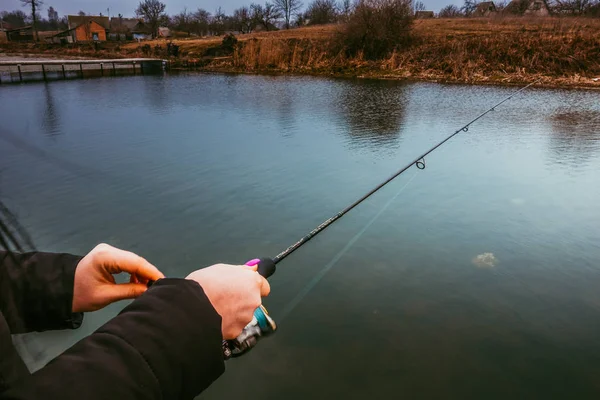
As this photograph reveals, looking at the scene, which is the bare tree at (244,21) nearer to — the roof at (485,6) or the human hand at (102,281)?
the roof at (485,6)

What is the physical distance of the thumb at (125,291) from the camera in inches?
42.9

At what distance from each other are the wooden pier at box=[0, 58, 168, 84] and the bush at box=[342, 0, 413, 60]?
557 inches

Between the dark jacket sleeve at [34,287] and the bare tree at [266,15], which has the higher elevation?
the bare tree at [266,15]

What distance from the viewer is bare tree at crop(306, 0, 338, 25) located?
2443 inches

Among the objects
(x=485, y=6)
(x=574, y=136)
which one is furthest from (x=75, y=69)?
(x=485, y=6)

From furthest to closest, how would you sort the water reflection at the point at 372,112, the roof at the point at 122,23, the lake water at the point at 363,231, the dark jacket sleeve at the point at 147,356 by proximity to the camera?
1. the roof at the point at 122,23
2. the water reflection at the point at 372,112
3. the lake water at the point at 363,231
4. the dark jacket sleeve at the point at 147,356

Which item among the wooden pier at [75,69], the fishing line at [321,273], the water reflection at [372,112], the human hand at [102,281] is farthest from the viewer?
the wooden pier at [75,69]

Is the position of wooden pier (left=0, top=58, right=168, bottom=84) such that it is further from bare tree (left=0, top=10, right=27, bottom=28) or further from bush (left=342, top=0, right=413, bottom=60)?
bare tree (left=0, top=10, right=27, bottom=28)

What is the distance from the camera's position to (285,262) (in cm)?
367

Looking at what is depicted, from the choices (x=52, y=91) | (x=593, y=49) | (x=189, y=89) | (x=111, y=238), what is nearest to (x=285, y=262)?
(x=111, y=238)

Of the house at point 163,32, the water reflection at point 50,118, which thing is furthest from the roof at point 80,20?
the water reflection at point 50,118

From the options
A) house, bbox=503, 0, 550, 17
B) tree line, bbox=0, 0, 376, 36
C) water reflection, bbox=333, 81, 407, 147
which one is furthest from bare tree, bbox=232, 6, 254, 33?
water reflection, bbox=333, 81, 407, 147

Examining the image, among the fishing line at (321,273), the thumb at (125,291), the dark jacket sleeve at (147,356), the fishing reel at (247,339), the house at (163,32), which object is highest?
the house at (163,32)

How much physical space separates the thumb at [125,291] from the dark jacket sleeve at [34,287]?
114mm
